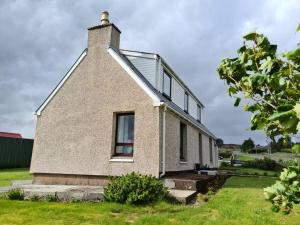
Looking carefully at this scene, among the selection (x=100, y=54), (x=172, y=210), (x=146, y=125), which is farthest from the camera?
(x=100, y=54)

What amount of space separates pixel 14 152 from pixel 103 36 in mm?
19351

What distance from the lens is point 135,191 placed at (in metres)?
8.74

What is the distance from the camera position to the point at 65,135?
1374cm

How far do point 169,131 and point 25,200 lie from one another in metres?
6.73

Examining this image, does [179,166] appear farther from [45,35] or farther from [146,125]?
[45,35]

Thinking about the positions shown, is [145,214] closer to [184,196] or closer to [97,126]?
[184,196]

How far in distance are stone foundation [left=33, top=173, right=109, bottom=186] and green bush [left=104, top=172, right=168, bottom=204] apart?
3.41 meters

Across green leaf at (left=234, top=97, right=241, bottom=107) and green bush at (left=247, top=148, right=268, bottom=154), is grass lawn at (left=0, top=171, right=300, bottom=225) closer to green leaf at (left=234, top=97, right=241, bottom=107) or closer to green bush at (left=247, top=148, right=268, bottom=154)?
green leaf at (left=234, top=97, right=241, bottom=107)

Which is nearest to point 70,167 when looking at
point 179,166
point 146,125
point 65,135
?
point 65,135

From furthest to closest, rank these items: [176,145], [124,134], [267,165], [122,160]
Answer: [267,165] < [176,145] < [124,134] < [122,160]

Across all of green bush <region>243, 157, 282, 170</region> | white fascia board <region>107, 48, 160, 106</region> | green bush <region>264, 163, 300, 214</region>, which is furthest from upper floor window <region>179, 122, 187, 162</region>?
green bush <region>243, 157, 282, 170</region>

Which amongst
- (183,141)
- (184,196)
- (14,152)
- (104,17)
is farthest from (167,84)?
(14,152)

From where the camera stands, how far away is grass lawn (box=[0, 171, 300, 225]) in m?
6.71

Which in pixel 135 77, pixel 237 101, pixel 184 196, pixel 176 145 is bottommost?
pixel 184 196
